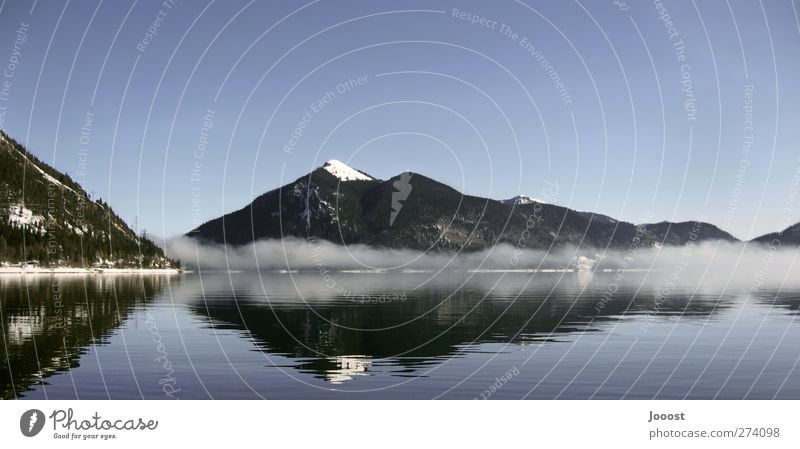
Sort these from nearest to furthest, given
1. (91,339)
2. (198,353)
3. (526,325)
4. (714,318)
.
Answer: (198,353) → (91,339) → (526,325) → (714,318)

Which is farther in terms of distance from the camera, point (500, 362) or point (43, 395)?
point (500, 362)

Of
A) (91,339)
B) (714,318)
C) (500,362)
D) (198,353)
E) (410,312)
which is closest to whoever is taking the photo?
(500,362)

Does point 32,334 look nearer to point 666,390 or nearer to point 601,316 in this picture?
point 666,390

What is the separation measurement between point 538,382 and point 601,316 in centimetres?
5942

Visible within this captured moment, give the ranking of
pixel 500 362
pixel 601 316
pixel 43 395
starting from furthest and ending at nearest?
pixel 601 316, pixel 500 362, pixel 43 395

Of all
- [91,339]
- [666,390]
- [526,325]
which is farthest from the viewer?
[526,325]

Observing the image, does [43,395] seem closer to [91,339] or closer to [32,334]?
[91,339]

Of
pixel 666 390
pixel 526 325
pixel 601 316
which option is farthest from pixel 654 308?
pixel 666 390

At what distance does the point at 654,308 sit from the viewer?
4496 inches

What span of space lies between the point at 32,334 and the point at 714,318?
85462 mm

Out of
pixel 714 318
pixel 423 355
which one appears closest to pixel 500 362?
pixel 423 355

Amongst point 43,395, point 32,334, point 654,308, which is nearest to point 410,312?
point 654,308

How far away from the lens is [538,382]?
4444 centimetres

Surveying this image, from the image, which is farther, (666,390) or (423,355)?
(423,355)
